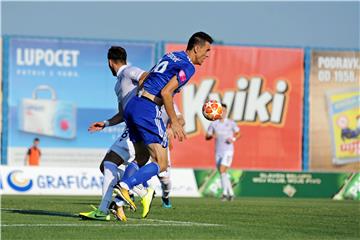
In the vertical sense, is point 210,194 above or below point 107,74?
below

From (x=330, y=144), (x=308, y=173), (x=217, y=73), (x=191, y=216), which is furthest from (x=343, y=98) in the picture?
(x=191, y=216)

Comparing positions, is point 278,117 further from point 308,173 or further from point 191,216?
point 191,216

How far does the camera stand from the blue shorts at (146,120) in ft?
43.9

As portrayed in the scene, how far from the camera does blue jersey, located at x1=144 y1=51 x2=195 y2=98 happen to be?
525 inches

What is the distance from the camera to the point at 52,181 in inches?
1259

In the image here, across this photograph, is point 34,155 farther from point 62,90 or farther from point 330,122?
point 330,122

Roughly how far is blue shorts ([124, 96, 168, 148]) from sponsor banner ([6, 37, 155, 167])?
90.6 feet

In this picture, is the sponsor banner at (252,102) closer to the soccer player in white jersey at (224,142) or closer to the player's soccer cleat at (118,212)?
the soccer player in white jersey at (224,142)

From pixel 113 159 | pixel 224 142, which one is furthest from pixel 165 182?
pixel 224 142

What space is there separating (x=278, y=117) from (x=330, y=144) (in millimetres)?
2516

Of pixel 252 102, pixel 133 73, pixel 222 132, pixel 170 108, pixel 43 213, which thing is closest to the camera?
pixel 170 108

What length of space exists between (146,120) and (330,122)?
32105 millimetres

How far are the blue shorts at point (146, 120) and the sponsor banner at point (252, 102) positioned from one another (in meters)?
28.8

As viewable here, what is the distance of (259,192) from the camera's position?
3566 centimetres
